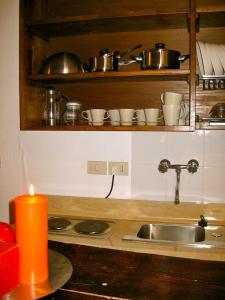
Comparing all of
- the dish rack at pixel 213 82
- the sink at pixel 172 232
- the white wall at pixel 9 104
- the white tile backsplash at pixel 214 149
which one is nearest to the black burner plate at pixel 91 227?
the sink at pixel 172 232

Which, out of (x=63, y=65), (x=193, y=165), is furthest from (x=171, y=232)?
(x=63, y=65)

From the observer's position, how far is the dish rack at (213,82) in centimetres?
Result: 144

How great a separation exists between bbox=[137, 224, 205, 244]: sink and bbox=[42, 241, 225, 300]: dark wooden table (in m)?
0.62

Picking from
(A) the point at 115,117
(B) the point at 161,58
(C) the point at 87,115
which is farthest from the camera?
(C) the point at 87,115

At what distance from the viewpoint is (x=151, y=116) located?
1.52 metres

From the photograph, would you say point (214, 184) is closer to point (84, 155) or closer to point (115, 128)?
point (115, 128)

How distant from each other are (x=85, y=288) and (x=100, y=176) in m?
1.03

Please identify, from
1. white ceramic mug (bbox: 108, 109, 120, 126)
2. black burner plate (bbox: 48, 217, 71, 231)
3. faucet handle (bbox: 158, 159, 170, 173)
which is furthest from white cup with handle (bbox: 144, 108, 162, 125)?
black burner plate (bbox: 48, 217, 71, 231)

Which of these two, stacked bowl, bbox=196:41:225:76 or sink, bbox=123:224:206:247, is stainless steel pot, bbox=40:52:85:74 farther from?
sink, bbox=123:224:206:247

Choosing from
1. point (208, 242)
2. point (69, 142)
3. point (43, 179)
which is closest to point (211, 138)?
point (208, 242)

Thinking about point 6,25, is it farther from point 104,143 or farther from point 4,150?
point 104,143

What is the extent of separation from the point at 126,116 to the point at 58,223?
2.18ft

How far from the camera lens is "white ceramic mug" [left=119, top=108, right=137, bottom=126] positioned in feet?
5.06

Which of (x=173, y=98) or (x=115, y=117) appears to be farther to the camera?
(x=115, y=117)
